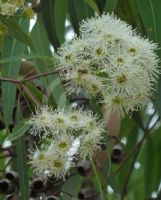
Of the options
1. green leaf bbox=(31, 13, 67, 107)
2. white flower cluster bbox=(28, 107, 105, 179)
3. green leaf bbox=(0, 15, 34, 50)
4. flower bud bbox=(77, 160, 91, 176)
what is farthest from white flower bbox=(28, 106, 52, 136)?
flower bud bbox=(77, 160, 91, 176)

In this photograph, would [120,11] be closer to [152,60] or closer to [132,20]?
[132,20]

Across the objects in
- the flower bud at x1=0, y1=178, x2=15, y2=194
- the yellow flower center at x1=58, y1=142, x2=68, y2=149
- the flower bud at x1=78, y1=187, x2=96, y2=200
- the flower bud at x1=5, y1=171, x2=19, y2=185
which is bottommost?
the flower bud at x1=78, y1=187, x2=96, y2=200

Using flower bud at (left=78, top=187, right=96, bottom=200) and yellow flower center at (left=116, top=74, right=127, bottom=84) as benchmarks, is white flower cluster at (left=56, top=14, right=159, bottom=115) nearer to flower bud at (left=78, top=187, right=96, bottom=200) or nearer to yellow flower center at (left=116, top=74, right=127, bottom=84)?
yellow flower center at (left=116, top=74, right=127, bottom=84)

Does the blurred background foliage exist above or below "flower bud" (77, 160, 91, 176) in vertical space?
above

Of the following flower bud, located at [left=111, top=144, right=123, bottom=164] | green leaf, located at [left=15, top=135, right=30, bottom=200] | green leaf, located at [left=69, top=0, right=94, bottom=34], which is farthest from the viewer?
flower bud, located at [left=111, top=144, right=123, bottom=164]

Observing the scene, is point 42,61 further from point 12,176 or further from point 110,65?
point 110,65

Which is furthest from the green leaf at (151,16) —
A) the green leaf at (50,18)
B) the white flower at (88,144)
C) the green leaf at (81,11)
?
the white flower at (88,144)
